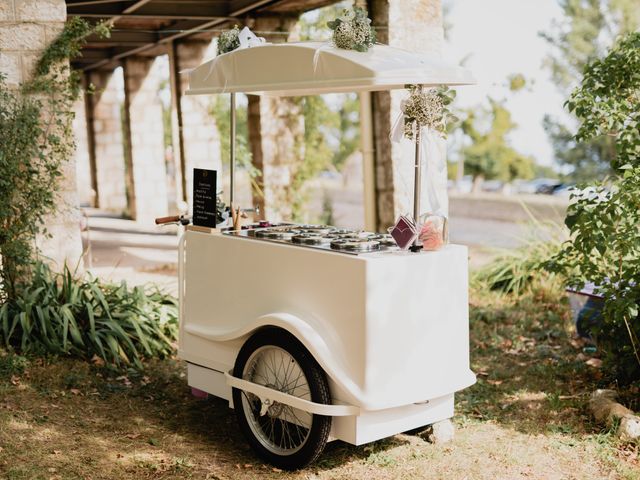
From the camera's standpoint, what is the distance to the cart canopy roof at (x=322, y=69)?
4.39 metres

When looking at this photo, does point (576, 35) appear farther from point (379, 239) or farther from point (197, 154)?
point (379, 239)

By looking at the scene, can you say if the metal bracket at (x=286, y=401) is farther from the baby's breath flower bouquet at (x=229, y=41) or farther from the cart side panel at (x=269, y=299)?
the baby's breath flower bouquet at (x=229, y=41)

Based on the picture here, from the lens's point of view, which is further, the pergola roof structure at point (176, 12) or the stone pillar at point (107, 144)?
the stone pillar at point (107, 144)

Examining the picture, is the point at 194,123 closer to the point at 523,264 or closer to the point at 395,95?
the point at 395,95

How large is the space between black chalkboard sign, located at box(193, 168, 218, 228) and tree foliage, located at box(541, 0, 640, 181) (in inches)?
1216

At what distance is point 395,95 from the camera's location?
8.29m

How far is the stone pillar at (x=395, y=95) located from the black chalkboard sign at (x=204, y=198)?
3.07 meters

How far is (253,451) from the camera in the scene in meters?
4.94

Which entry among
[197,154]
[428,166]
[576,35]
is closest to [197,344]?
[428,166]

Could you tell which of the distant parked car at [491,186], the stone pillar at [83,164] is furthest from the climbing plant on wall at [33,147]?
the distant parked car at [491,186]

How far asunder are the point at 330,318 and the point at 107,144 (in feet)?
52.4

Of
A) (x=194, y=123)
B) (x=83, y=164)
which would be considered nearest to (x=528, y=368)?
(x=194, y=123)

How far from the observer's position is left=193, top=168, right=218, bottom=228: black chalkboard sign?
5.37 m

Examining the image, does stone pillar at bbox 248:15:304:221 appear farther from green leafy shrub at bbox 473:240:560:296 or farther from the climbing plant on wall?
the climbing plant on wall
